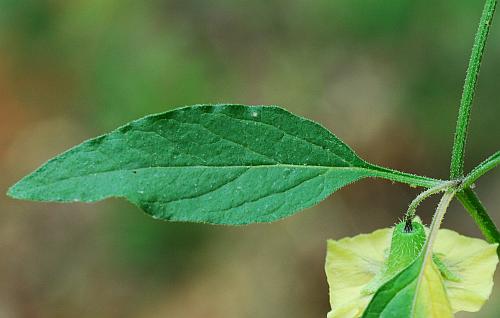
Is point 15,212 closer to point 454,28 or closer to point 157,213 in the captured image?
point 454,28

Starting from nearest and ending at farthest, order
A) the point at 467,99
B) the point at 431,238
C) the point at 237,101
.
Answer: the point at 431,238
the point at 467,99
the point at 237,101

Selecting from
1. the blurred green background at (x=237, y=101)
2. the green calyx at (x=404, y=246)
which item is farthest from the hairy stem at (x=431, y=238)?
the blurred green background at (x=237, y=101)

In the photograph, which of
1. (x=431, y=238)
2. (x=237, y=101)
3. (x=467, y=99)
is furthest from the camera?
(x=237, y=101)

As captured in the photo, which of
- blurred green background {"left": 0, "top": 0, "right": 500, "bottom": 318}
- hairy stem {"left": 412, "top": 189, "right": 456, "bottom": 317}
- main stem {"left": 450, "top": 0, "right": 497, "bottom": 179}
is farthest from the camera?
blurred green background {"left": 0, "top": 0, "right": 500, "bottom": 318}

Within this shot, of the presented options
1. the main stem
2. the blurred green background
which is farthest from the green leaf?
the blurred green background

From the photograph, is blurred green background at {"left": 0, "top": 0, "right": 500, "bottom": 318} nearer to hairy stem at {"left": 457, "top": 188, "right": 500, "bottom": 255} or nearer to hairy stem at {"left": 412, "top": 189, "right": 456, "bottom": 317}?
hairy stem at {"left": 457, "top": 188, "right": 500, "bottom": 255}

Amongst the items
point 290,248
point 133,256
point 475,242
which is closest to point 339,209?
point 290,248

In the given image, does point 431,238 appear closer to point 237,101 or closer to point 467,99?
point 467,99

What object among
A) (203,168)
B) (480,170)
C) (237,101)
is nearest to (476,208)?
(480,170)
